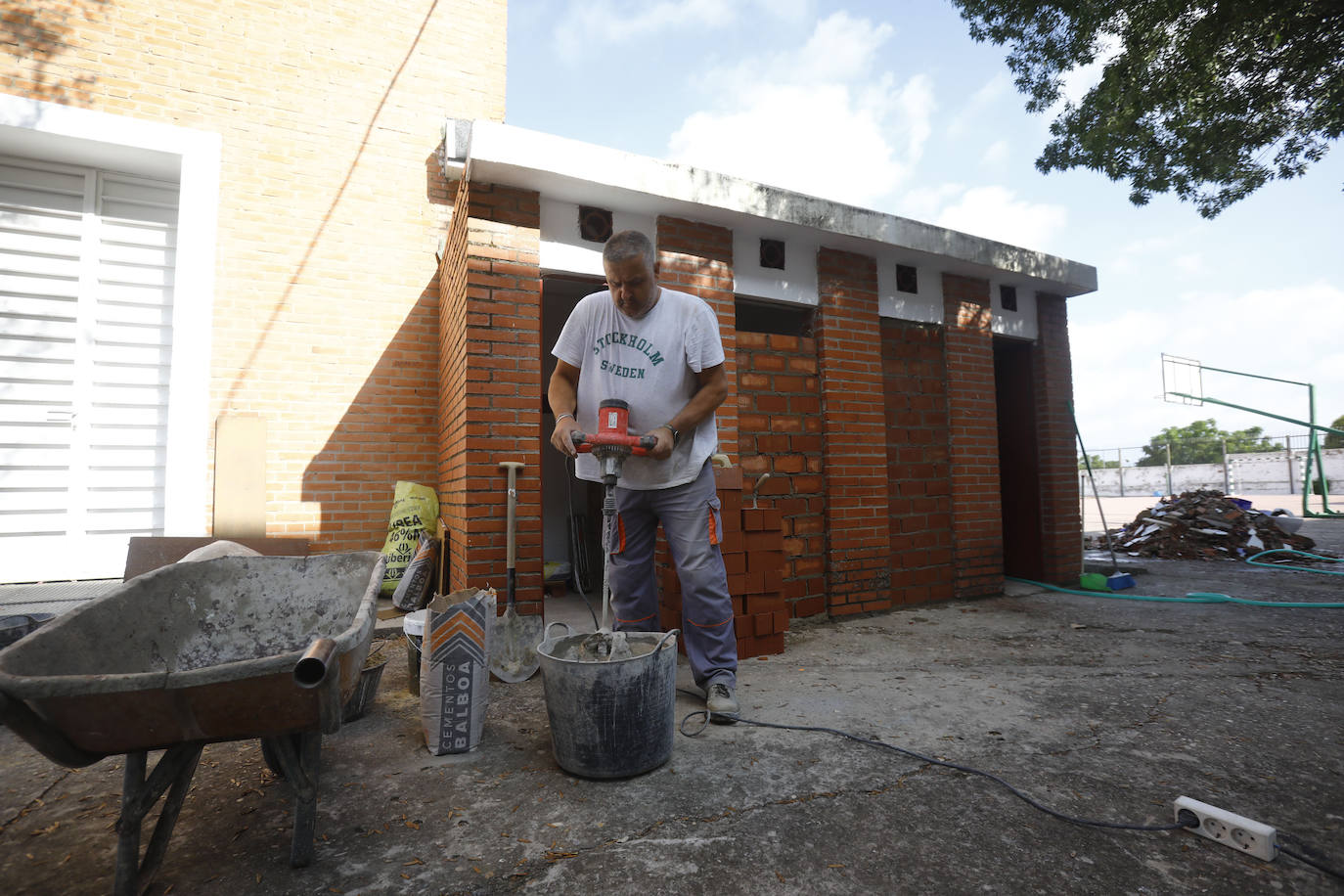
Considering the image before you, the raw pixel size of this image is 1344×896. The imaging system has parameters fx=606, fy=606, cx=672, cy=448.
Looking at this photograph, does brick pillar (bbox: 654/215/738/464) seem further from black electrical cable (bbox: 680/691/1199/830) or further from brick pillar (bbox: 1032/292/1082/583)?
brick pillar (bbox: 1032/292/1082/583)

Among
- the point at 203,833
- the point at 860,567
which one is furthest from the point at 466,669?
the point at 860,567

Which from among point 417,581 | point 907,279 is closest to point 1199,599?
point 907,279

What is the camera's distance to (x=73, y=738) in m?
1.26

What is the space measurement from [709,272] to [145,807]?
382 centimetres

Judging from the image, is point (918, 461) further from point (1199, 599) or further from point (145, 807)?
point (145, 807)

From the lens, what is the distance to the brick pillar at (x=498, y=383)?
11.5ft

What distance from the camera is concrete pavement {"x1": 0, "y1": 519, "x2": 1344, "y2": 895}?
4.91 ft

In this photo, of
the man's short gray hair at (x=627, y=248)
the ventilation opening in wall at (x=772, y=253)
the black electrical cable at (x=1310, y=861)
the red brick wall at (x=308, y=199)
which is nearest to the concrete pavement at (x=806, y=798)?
the black electrical cable at (x=1310, y=861)

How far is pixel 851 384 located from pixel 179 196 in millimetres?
5585

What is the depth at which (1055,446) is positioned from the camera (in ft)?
18.9

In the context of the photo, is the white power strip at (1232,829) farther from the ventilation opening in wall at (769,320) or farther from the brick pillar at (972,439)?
the ventilation opening in wall at (769,320)

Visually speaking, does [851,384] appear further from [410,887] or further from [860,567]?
[410,887]

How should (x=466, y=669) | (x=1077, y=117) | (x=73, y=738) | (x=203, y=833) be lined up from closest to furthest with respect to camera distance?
(x=73, y=738), (x=203, y=833), (x=466, y=669), (x=1077, y=117)

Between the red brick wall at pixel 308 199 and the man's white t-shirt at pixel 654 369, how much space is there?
3.13 m
